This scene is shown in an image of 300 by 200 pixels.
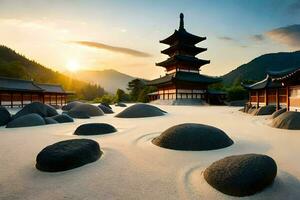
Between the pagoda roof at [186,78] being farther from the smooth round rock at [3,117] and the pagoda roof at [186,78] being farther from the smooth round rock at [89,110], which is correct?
the smooth round rock at [3,117]

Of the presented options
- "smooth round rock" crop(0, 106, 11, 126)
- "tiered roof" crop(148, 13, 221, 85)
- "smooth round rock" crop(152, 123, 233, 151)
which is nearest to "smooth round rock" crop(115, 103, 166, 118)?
"smooth round rock" crop(0, 106, 11, 126)

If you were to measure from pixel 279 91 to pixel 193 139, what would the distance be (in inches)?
701

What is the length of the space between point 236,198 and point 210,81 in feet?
135

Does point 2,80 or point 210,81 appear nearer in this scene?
point 2,80

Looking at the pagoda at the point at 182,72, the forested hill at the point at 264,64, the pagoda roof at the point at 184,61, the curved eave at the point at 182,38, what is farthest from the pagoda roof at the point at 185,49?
the forested hill at the point at 264,64

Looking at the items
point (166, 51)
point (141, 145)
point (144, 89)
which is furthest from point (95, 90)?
point (141, 145)

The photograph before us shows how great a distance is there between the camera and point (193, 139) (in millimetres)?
7551

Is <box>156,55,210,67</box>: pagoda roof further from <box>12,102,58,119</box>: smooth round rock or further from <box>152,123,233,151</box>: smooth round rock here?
<box>152,123,233,151</box>: smooth round rock

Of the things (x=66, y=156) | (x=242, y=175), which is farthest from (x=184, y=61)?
(x=242, y=175)

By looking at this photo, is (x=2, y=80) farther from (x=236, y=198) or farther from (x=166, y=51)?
(x=236, y=198)

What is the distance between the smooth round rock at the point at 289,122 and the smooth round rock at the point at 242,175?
302 inches

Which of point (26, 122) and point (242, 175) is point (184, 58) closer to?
point (26, 122)

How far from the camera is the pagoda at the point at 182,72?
4147 centimetres

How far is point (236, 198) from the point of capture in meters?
3.94
